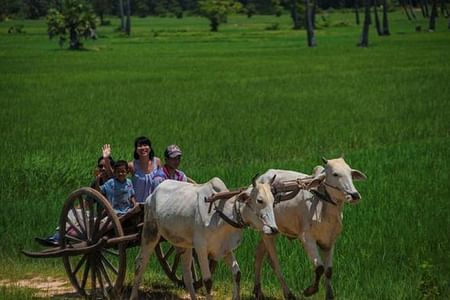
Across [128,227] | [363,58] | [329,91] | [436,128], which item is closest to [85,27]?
[363,58]

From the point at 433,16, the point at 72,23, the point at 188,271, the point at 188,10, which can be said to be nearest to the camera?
the point at 188,271

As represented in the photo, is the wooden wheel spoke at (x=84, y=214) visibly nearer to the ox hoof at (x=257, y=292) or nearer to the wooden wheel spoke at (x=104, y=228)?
the wooden wheel spoke at (x=104, y=228)

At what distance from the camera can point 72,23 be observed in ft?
178

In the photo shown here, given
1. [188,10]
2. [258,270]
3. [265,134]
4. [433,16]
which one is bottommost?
[188,10]

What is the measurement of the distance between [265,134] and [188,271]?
10.5m

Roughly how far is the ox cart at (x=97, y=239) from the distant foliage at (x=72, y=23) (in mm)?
45887

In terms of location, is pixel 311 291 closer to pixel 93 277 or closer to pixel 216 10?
pixel 93 277

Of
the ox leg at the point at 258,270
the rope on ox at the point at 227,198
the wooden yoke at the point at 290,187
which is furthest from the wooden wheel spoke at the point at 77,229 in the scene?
the wooden yoke at the point at 290,187

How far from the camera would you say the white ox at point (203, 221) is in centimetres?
631

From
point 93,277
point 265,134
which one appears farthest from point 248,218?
point 265,134

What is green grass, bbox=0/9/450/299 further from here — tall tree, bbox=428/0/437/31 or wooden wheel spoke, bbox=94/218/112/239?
tall tree, bbox=428/0/437/31

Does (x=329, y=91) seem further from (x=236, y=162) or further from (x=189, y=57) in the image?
(x=189, y=57)

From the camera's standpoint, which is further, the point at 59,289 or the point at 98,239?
the point at 59,289

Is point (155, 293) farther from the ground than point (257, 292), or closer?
closer
